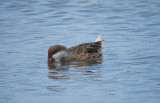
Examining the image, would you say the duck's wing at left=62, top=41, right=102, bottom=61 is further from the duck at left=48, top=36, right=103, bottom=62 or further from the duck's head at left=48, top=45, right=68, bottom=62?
the duck's head at left=48, top=45, right=68, bottom=62

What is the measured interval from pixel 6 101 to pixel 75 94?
1496 millimetres

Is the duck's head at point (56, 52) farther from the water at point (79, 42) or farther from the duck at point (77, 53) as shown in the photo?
the water at point (79, 42)

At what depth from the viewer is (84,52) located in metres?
11.8

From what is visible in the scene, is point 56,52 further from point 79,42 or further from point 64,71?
point 79,42

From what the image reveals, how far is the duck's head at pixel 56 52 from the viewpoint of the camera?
37.6 feet

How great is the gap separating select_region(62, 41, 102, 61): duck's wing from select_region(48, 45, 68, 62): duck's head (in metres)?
0.18

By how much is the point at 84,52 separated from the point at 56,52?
89 centimetres

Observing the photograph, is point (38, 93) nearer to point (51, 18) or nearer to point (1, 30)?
point (1, 30)

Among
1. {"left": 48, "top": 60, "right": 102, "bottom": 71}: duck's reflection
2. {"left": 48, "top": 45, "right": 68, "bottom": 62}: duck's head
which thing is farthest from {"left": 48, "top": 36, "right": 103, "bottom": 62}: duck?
{"left": 48, "top": 60, "right": 102, "bottom": 71}: duck's reflection

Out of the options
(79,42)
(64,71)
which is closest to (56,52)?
(64,71)

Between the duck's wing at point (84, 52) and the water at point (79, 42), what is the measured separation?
1.26 feet

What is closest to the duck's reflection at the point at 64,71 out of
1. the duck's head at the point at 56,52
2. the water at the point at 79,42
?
the water at the point at 79,42

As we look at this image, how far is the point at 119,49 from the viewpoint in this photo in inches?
492

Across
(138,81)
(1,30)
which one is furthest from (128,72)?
(1,30)
